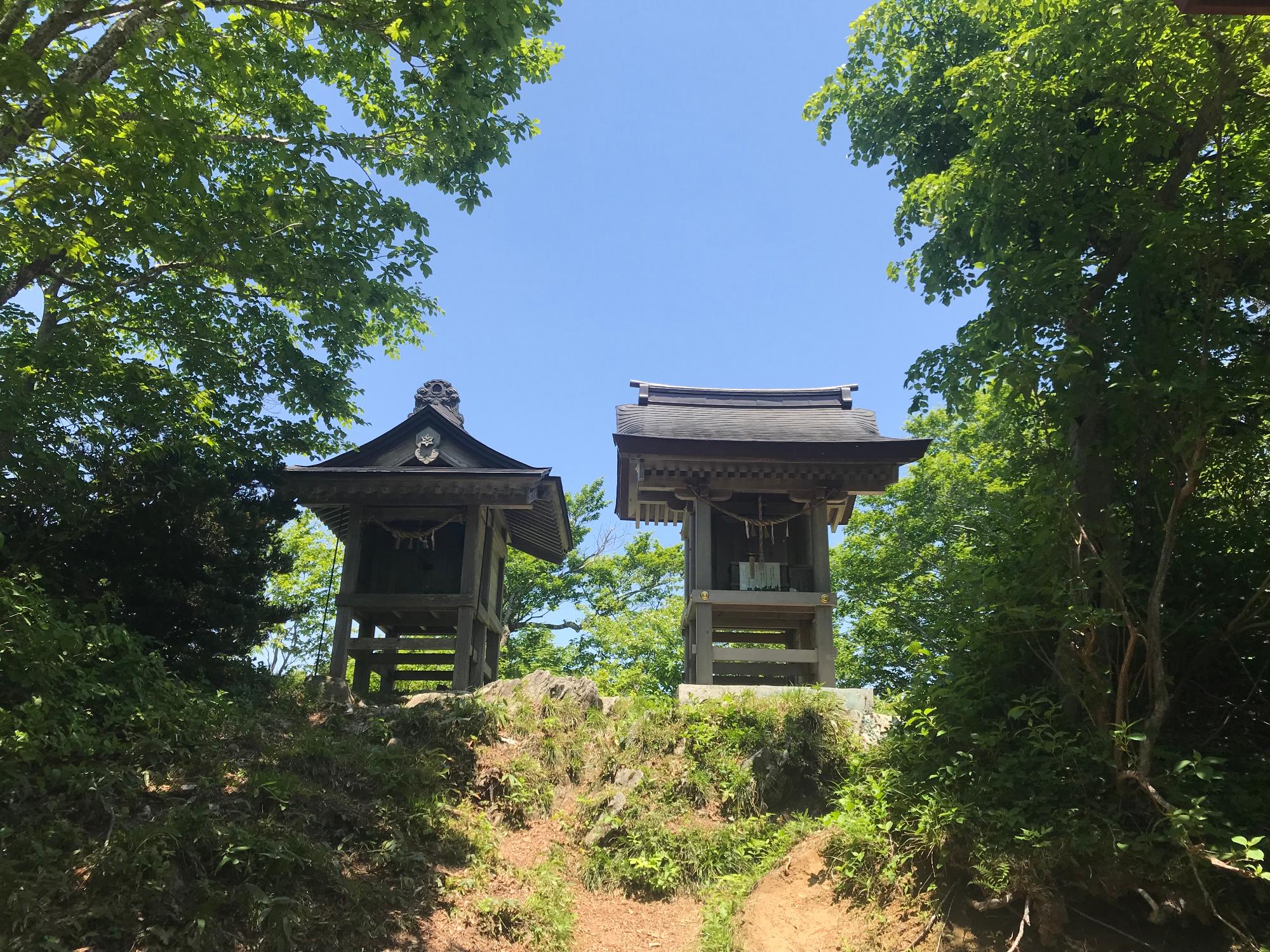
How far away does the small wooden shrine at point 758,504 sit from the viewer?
1322 centimetres

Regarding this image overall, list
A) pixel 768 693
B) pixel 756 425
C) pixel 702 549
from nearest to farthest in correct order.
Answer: pixel 768 693 → pixel 702 549 → pixel 756 425

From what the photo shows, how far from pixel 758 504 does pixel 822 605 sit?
7.37 feet

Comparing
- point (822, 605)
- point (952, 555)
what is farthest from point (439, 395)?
point (952, 555)

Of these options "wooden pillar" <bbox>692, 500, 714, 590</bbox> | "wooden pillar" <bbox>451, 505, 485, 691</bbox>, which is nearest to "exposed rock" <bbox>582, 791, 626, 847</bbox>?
"wooden pillar" <bbox>451, 505, 485, 691</bbox>

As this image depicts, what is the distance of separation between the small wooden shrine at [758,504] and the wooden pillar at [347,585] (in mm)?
4712

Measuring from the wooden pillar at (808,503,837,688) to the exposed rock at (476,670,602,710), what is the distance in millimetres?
3705

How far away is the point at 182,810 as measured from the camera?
6.56m

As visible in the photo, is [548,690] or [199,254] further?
[548,690]

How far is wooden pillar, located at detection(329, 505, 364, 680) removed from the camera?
12992 millimetres

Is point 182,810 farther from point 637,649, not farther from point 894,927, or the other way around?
point 637,649

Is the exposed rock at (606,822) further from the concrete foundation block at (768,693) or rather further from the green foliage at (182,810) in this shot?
the concrete foundation block at (768,693)

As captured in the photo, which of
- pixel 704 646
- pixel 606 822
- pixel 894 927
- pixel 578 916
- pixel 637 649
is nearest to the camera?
pixel 894 927

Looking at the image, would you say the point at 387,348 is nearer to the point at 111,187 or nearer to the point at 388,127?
the point at 388,127

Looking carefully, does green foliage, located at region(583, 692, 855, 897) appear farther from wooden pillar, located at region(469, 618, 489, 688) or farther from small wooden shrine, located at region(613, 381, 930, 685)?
wooden pillar, located at region(469, 618, 489, 688)
